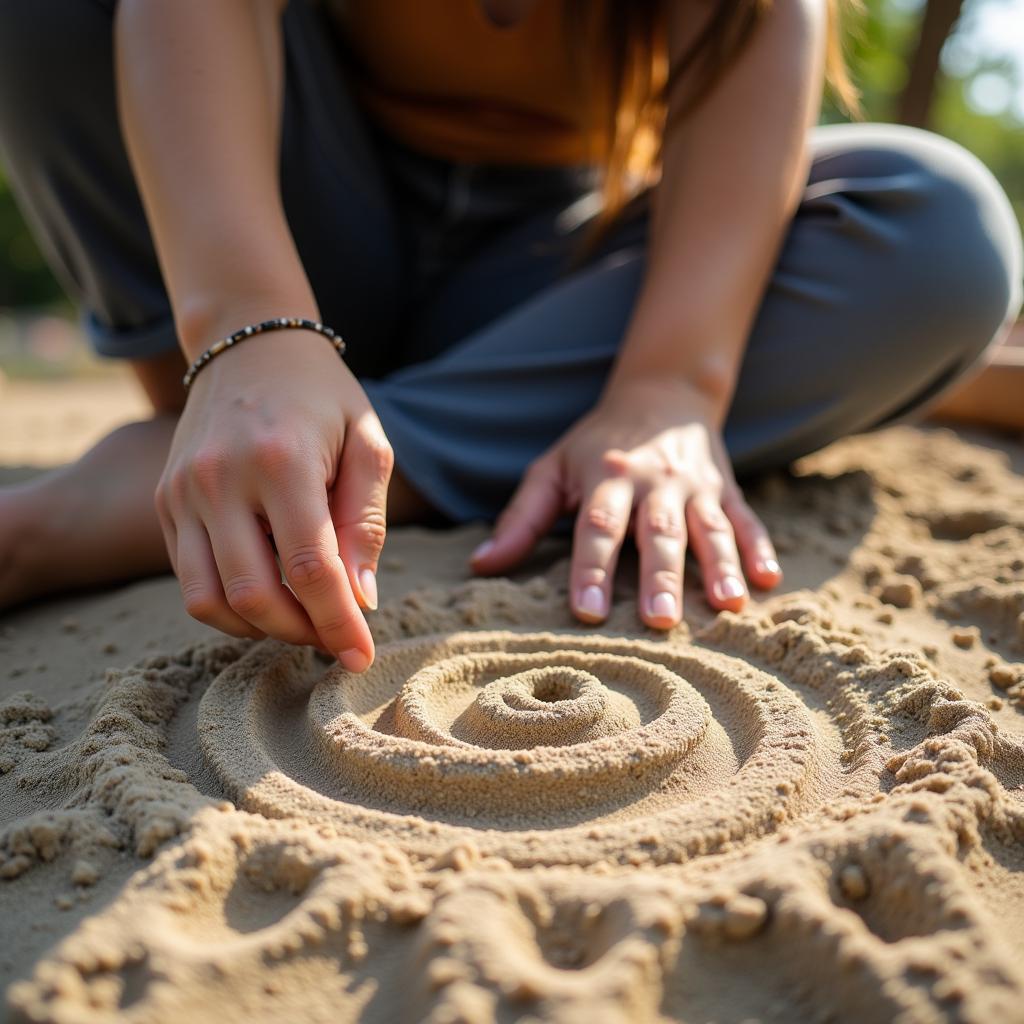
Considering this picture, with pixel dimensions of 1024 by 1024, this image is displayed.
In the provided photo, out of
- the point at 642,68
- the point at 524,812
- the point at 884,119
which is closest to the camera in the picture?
the point at 524,812

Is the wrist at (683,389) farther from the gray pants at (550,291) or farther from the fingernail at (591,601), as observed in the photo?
the fingernail at (591,601)

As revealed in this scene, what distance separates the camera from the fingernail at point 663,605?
1040 mm

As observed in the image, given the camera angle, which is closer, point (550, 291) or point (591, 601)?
point (591, 601)

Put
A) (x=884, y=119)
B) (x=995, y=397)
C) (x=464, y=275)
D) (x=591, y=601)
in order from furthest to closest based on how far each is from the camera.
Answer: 1. (x=884, y=119)
2. (x=995, y=397)
3. (x=464, y=275)
4. (x=591, y=601)

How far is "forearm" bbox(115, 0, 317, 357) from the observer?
3.41ft

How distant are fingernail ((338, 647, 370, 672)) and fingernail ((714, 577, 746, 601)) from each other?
43 centimetres

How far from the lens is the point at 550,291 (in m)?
1.59

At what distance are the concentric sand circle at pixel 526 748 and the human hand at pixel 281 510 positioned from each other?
8 centimetres

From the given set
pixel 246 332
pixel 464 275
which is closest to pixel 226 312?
pixel 246 332

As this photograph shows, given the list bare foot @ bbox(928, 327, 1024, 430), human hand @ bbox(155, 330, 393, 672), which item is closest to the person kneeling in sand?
human hand @ bbox(155, 330, 393, 672)

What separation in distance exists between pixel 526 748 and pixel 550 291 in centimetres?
95

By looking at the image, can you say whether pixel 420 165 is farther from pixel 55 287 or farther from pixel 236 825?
pixel 55 287

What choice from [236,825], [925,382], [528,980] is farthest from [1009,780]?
[925,382]

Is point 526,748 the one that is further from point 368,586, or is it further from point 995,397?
point 995,397
